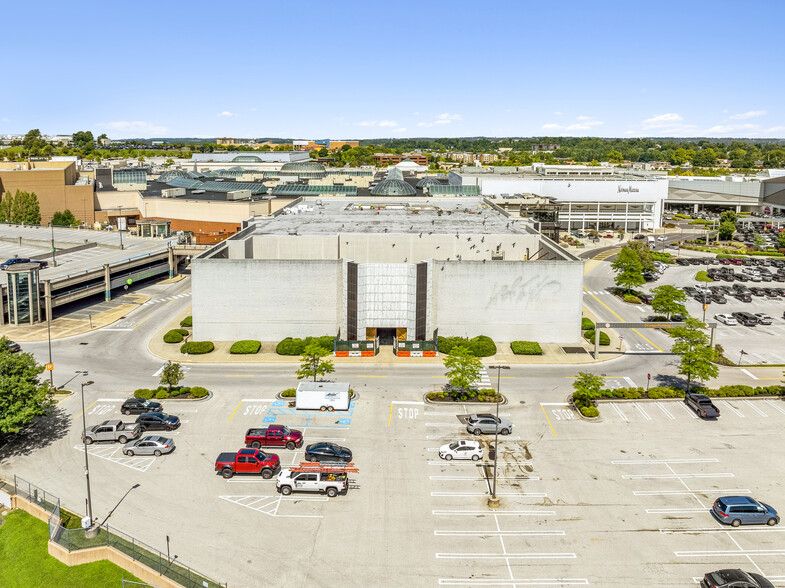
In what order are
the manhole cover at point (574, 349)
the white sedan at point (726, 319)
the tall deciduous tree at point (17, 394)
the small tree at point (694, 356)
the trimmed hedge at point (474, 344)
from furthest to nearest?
the white sedan at point (726, 319), the manhole cover at point (574, 349), the trimmed hedge at point (474, 344), the small tree at point (694, 356), the tall deciduous tree at point (17, 394)

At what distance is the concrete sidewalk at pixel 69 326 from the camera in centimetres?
6300

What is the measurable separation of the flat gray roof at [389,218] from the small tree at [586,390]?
26.3 meters

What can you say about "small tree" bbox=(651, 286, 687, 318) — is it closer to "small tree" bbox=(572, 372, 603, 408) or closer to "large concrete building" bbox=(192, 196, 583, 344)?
"large concrete building" bbox=(192, 196, 583, 344)

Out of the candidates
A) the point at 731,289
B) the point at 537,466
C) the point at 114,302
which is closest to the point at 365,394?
the point at 537,466

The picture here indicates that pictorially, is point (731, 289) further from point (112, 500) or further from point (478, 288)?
point (112, 500)

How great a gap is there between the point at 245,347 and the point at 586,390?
3179cm

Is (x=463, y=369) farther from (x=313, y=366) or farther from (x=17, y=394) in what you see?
(x=17, y=394)

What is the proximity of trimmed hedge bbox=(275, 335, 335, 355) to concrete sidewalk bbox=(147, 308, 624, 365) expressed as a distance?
514mm

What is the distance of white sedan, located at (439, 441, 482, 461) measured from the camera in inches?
1522

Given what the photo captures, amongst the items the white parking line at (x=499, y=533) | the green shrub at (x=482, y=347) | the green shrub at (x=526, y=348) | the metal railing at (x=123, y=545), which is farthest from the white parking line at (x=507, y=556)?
the green shrub at (x=526, y=348)

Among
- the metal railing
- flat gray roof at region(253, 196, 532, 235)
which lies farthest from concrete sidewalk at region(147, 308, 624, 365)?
the metal railing

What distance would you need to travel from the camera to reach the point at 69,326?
219 ft

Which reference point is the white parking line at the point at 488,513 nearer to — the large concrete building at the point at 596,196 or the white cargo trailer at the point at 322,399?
the white cargo trailer at the point at 322,399

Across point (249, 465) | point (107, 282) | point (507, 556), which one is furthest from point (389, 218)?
point (507, 556)
